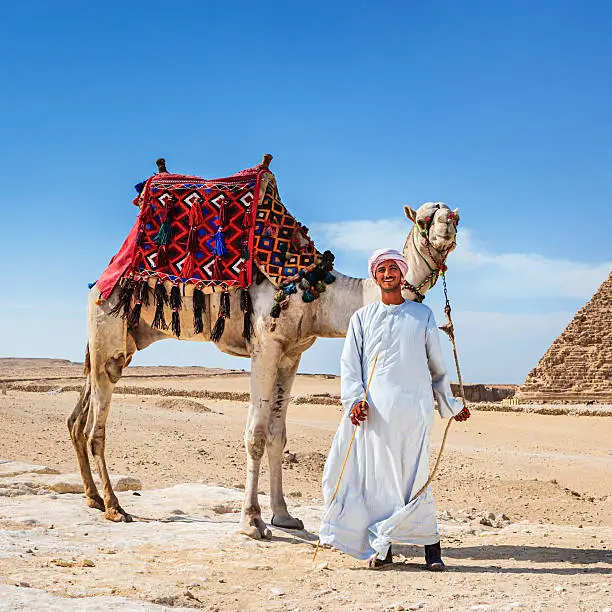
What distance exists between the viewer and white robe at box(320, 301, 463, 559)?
219 inches

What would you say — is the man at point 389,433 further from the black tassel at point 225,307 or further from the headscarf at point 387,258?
the black tassel at point 225,307

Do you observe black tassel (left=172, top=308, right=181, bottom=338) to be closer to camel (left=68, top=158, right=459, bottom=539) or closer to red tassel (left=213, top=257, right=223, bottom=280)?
camel (left=68, top=158, right=459, bottom=539)

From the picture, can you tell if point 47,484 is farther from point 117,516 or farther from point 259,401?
point 259,401

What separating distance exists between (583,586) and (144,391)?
30.4 meters

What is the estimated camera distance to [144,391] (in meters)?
34.0

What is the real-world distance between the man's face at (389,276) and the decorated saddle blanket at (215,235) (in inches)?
47.7

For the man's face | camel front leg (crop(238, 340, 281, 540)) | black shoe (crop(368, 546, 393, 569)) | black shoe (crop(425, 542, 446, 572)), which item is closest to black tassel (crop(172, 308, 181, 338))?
camel front leg (crop(238, 340, 281, 540))

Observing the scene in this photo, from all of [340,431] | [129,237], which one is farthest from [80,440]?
[340,431]

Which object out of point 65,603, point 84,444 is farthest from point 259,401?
point 65,603

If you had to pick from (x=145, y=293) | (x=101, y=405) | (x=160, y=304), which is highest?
(x=145, y=293)

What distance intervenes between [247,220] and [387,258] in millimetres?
1909

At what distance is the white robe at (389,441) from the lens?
5.56 m

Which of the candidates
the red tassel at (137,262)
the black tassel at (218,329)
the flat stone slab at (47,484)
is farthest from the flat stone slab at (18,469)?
the black tassel at (218,329)

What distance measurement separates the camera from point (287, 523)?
7.20 meters
